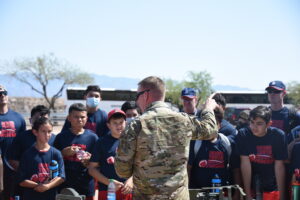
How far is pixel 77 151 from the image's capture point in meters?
A: 5.78

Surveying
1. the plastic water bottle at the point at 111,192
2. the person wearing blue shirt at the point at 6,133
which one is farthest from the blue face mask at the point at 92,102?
the plastic water bottle at the point at 111,192

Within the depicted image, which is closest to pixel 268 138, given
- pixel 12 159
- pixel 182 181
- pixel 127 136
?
pixel 182 181

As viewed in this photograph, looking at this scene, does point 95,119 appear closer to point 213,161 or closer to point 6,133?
point 6,133

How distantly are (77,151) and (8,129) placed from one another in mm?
1475

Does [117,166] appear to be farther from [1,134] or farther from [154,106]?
[1,134]

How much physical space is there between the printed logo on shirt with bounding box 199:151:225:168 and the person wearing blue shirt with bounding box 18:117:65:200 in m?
1.95

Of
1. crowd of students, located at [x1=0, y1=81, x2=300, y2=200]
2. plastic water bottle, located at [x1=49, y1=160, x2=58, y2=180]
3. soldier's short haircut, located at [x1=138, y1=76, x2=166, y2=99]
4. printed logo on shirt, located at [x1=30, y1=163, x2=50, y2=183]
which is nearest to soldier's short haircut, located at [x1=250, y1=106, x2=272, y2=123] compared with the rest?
crowd of students, located at [x1=0, y1=81, x2=300, y2=200]

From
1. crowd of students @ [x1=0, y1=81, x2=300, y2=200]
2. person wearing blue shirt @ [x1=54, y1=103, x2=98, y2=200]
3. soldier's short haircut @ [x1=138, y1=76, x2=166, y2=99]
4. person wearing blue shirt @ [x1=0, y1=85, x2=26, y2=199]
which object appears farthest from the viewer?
person wearing blue shirt @ [x1=0, y1=85, x2=26, y2=199]

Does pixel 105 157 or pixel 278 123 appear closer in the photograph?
pixel 105 157

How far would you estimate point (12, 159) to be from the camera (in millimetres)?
6102

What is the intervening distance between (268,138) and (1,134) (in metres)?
4.11

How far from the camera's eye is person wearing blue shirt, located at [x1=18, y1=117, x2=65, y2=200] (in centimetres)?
550

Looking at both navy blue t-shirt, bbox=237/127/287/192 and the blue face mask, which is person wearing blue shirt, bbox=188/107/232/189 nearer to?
navy blue t-shirt, bbox=237/127/287/192

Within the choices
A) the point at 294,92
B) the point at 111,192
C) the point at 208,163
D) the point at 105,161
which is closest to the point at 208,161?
the point at 208,163
